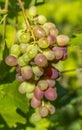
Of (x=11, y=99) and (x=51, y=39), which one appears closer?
(x=51, y=39)

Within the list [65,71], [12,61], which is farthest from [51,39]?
[65,71]

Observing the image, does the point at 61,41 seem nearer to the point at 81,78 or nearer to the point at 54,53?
the point at 54,53

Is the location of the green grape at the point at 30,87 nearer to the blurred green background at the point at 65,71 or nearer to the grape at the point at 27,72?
the grape at the point at 27,72

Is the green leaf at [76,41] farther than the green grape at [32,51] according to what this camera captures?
Yes

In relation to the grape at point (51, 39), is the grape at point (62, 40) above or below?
below

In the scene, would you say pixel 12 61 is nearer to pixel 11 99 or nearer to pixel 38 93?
pixel 38 93

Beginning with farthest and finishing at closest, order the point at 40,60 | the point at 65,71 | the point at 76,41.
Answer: the point at 65,71 < the point at 76,41 < the point at 40,60

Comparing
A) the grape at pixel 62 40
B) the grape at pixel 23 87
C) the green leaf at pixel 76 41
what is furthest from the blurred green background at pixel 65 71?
the grape at pixel 23 87

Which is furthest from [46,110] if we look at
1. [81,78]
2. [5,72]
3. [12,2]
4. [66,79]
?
[81,78]

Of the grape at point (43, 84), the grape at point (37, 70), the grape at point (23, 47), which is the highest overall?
the grape at point (23, 47)
